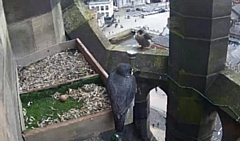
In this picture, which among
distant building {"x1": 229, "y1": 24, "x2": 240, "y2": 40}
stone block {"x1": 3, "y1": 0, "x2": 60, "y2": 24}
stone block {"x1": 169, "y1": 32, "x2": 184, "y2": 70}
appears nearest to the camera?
stone block {"x1": 3, "y1": 0, "x2": 60, "y2": 24}

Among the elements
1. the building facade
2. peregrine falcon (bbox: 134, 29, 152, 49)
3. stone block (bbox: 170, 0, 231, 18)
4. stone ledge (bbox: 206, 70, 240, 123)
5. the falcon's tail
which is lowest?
the building facade

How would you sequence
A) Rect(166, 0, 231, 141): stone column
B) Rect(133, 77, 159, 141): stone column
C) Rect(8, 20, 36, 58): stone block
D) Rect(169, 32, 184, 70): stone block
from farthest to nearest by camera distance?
1. Rect(133, 77, 159, 141): stone column
2. Rect(169, 32, 184, 70): stone block
3. Rect(8, 20, 36, 58): stone block
4. Rect(166, 0, 231, 141): stone column

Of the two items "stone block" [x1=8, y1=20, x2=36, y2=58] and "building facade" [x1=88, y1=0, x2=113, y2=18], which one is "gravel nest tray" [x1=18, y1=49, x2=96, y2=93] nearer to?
"stone block" [x1=8, y1=20, x2=36, y2=58]

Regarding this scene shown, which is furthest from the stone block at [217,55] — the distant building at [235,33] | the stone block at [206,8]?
the distant building at [235,33]

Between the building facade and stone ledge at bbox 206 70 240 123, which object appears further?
the building facade

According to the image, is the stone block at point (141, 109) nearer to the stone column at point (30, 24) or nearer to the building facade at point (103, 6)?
the stone column at point (30, 24)

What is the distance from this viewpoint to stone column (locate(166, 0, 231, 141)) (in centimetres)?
359

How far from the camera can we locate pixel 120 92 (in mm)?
2236

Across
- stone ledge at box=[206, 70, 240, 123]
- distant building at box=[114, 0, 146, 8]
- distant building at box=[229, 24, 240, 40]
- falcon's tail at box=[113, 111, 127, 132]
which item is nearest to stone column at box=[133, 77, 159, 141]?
stone ledge at box=[206, 70, 240, 123]

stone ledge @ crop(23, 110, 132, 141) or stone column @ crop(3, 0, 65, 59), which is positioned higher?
stone column @ crop(3, 0, 65, 59)

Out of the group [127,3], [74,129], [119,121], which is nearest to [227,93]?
[119,121]

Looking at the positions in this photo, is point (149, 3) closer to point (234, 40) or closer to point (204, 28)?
point (234, 40)

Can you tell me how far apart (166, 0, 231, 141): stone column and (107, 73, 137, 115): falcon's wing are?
1.58m

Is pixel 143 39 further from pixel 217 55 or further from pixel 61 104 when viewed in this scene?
pixel 61 104
